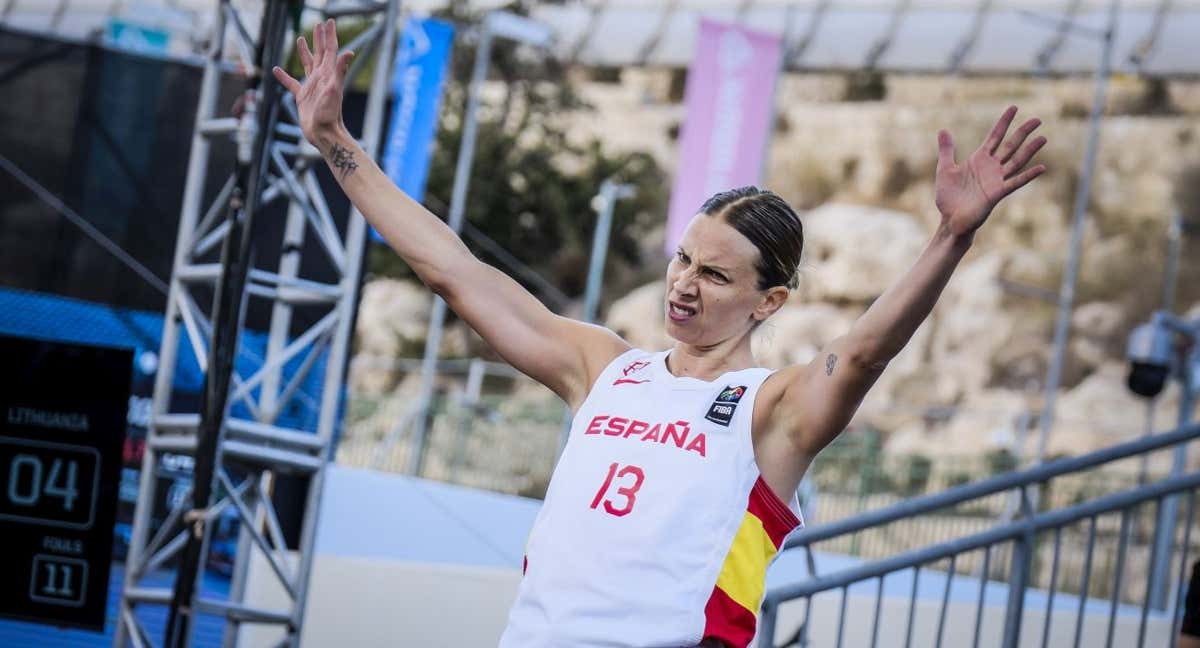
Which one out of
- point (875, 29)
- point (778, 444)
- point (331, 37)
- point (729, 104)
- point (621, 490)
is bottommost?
point (621, 490)

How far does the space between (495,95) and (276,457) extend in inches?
1633

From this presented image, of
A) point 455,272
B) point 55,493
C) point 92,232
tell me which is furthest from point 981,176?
point 92,232

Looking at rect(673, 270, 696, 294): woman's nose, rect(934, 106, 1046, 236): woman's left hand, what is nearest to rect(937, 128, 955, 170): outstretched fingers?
rect(934, 106, 1046, 236): woman's left hand

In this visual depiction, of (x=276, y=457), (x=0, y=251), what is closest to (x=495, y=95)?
(x=0, y=251)

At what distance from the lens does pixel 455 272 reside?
2.95 metres

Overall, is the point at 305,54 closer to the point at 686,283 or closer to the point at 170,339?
the point at 686,283

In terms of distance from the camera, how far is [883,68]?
43656 millimetres

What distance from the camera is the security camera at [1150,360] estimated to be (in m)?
9.68

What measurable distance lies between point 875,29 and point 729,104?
25283mm

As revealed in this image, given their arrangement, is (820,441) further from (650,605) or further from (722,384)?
(650,605)

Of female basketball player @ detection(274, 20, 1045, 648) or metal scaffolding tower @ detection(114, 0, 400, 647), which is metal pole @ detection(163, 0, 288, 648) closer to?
metal scaffolding tower @ detection(114, 0, 400, 647)

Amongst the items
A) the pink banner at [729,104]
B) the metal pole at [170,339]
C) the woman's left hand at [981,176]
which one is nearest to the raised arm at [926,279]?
the woman's left hand at [981,176]

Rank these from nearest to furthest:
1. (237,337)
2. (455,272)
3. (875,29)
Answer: (455,272) < (237,337) < (875,29)

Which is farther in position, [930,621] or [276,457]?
[930,621]
